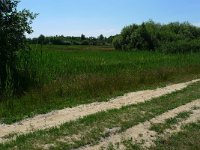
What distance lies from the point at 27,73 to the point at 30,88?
92cm

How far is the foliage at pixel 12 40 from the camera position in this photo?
1559cm

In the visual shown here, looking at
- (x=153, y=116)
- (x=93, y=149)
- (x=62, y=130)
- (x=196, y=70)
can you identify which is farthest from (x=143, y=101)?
(x=196, y=70)

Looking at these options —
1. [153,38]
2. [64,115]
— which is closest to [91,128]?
[64,115]

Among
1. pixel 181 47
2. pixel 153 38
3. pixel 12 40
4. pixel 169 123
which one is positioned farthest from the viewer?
pixel 153 38

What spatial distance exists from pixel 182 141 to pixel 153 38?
54.6 m

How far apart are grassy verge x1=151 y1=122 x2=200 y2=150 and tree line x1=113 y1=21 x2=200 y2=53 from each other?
1898 inches

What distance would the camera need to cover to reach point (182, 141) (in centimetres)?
898

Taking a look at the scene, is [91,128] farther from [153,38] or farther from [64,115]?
[153,38]

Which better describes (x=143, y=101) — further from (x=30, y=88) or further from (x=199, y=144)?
(x=199, y=144)

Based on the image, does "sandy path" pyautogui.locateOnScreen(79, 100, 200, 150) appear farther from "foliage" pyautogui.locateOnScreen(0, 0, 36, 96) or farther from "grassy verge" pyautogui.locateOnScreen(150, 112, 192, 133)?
"foliage" pyautogui.locateOnScreen(0, 0, 36, 96)

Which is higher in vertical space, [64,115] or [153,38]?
[153,38]

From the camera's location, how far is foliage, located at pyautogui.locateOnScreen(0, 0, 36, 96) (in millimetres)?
15586

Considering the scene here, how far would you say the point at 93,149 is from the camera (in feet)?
26.5

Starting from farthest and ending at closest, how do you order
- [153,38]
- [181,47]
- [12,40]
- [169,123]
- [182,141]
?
1. [153,38]
2. [181,47]
3. [12,40]
4. [169,123]
5. [182,141]
